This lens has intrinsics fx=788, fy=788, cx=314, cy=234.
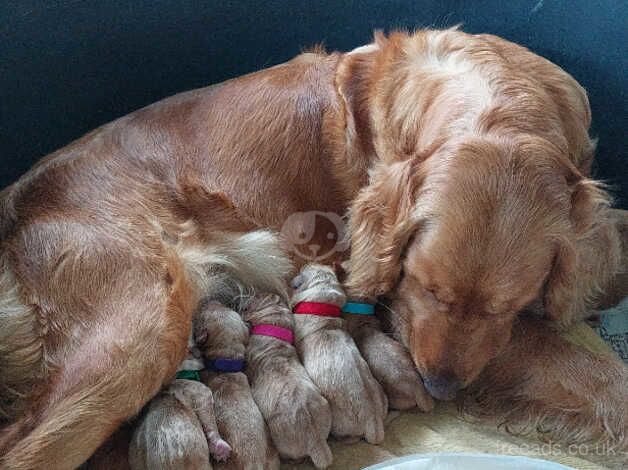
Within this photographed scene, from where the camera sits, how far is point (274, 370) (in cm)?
243

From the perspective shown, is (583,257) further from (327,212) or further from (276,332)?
(276,332)

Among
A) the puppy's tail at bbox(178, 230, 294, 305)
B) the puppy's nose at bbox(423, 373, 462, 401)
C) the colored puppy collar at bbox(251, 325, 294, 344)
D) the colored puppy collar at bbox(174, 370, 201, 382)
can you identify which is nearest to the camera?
the puppy's nose at bbox(423, 373, 462, 401)

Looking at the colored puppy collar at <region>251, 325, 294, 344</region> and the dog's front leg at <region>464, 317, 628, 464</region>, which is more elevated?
the colored puppy collar at <region>251, 325, 294, 344</region>

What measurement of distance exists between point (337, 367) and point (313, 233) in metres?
0.55

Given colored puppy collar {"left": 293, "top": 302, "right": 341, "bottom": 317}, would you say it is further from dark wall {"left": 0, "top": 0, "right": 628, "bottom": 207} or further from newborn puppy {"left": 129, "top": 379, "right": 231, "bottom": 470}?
dark wall {"left": 0, "top": 0, "right": 628, "bottom": 207}

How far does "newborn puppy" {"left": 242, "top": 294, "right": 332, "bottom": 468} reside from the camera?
7.53 ft

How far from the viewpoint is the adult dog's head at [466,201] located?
2.16 metres

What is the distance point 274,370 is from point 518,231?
849 mm

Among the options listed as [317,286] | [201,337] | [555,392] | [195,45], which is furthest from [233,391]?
[195,45]

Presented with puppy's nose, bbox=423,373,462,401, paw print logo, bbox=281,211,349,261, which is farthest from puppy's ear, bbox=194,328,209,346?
puppy's nose, bbox=423,373,462,401

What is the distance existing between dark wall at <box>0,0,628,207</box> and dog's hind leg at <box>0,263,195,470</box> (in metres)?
0.94

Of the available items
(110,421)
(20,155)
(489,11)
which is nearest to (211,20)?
(20,155)

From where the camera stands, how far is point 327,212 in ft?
9.02

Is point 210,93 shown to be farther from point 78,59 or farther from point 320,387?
point 320,387
